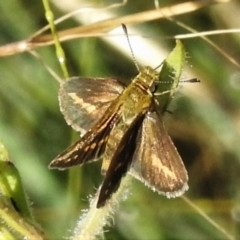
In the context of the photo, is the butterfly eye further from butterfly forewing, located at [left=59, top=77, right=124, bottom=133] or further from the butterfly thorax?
butterfly forewing, located at [left=59, top=77, right=124, bottom=133]

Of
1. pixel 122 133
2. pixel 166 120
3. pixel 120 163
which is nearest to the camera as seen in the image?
pixel 120 163

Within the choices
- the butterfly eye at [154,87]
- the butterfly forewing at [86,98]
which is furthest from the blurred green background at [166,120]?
the butterfly eye at [154,87]

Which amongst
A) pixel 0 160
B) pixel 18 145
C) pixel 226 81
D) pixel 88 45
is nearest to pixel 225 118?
pixel 226 81

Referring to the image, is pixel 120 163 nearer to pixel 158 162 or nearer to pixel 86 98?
pixel 158 162

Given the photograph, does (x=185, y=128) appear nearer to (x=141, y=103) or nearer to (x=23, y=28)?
(x=23, y=28)

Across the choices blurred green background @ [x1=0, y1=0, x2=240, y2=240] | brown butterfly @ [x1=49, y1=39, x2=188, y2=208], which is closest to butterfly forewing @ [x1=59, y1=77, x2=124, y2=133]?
brown butterfly @ [x1=49, y1=39, x2=188, y2=208]

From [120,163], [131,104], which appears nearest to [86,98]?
[131,104]

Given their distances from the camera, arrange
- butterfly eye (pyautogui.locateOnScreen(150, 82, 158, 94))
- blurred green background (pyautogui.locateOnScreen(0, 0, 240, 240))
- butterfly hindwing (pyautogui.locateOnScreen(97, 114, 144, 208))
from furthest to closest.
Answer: blurred green background (pyautogui.locateOnScreen(0, 0, 240, 240)) < butterfly eye (pyautogui.locateOnScreen(150, 82, 158, 94)) < butterfly hindwing (pyautogui.locateOnScreen(97, 114, 144, 208))

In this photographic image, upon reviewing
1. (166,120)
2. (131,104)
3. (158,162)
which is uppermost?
(131,104)
